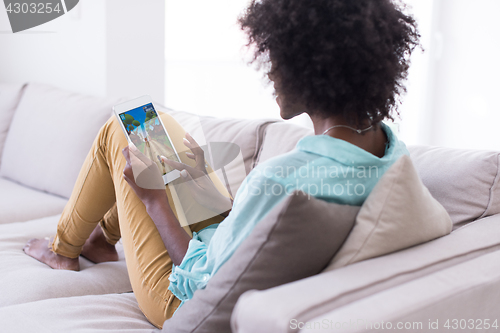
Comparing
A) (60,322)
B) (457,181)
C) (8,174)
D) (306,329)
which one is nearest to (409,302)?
(306,329)

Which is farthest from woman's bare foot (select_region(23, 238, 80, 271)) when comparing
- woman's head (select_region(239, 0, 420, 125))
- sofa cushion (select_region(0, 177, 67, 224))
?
woman's head (select_region(239, 0, 420, 125))

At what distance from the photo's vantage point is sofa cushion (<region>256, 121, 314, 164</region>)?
1.38 meters

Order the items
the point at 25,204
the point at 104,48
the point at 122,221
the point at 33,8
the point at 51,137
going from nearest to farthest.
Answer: the point at 122,221 < the point at 25,204 < the point at 51,137 < the point at 104,48 < the point at 33,8

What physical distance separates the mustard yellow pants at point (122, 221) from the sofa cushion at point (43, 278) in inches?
3.5

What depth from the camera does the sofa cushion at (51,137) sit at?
1.89 meters

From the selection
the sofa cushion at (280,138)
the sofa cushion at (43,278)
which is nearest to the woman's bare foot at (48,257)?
the sofa cushion at (43,278)

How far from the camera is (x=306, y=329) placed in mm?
549

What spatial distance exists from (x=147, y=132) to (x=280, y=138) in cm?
44

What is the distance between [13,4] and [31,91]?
710mm

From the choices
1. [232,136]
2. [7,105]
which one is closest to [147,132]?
[232,136]

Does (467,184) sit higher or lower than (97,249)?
higher

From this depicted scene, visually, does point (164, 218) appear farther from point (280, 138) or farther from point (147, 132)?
A: point (280, 138)

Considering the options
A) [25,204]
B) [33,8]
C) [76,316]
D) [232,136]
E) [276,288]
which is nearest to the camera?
[276,288]

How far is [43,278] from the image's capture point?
1.18 metres
